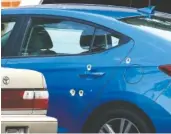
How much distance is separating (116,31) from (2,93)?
5.50ft

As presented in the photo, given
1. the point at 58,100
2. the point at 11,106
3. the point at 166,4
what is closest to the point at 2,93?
the point at 11,106

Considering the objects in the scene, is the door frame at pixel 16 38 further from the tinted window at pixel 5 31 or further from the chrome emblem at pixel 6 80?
the chrome emblem at pixel 6 80

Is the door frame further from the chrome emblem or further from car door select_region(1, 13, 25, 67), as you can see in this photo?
the chrome emblem

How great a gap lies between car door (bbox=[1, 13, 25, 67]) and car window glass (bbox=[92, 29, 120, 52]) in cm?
80

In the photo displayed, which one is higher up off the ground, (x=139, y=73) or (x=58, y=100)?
(x=139, y=73)

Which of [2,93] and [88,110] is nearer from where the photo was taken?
[2,93]

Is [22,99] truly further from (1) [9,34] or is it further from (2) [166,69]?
(1) [9,34]

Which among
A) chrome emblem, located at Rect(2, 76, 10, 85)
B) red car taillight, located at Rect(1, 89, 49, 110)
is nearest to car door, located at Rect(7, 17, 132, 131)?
red car taillight, located at Rect(1, 89, 49, 110)

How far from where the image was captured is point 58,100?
5.48 metres

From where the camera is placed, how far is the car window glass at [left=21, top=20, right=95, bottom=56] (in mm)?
5586

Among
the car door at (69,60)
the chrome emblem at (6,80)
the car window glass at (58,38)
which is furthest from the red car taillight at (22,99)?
the car window glass at (58,38)

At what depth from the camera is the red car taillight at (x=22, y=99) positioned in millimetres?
4184

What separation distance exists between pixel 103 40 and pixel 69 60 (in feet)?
1.27

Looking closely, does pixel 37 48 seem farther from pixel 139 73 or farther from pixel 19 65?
pixel 139 73
